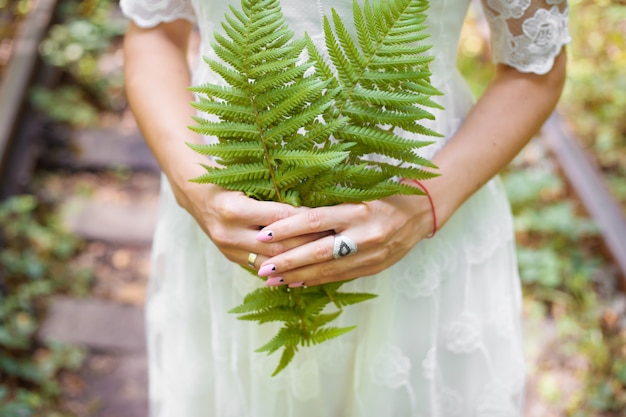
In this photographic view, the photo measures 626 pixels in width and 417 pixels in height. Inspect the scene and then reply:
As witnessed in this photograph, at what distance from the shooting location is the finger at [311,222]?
995mm

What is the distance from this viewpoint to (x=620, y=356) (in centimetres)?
257

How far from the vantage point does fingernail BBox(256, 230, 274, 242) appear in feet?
3.29

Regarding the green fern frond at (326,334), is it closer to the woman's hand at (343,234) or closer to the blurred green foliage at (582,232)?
the woman's hand at (343,234)

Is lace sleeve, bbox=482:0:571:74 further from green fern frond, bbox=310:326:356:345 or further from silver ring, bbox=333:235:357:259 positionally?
green fern frond, bbox=310:326:356:345

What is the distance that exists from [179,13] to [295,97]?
1.71 feet

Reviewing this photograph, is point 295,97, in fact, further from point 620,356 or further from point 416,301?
point 620,356

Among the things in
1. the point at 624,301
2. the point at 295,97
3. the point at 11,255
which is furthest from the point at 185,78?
the point at 624,301

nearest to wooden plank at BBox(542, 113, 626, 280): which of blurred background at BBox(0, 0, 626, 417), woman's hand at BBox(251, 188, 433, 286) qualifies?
blurred background at BBox(0, 0, 626, 417)

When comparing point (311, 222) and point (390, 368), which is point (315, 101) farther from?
point (390, 368)

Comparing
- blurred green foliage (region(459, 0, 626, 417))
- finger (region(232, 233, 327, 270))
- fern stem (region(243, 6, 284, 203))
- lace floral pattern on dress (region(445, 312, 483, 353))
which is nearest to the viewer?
fern stem (region(243, 6, 284, 203))

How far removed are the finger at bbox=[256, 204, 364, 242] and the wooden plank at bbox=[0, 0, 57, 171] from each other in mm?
2614

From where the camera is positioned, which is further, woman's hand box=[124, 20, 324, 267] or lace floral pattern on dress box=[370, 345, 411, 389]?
lace floral pattern on dress box=[370, 345, 411, 389]

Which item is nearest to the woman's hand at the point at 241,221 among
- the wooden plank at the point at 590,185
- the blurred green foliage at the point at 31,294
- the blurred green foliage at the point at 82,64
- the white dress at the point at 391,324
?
the white dress at the point at 391,324

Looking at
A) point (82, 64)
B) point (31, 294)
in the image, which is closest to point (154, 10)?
point (31, 294)
